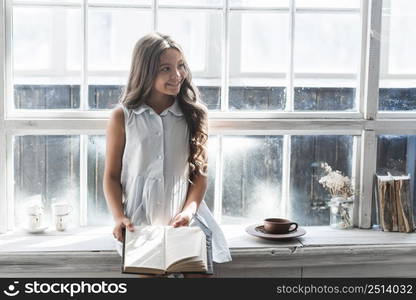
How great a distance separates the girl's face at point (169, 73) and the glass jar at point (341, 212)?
971mm

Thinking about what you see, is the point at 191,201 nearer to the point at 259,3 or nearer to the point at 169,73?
the point at 169,73

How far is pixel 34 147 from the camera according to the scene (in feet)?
9.29

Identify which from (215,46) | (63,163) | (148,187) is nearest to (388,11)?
(215,46)

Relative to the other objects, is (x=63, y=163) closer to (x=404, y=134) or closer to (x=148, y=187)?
(x=148, y=187)

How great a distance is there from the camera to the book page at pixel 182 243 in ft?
6.98

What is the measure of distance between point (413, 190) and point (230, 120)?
98 cm

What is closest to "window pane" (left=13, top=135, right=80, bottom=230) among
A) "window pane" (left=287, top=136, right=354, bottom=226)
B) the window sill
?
the window sill

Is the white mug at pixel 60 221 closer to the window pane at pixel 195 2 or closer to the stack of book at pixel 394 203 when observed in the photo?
the window pane at pixel 195 2

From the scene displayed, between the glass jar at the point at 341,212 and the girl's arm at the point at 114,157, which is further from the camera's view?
the glass jar at the point at 341,212

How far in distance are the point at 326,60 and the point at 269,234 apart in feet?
2.85

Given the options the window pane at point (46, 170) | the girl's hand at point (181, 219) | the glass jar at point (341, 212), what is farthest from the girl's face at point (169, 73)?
the glass jar at point (341, 212)

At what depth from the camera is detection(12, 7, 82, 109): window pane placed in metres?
2.80

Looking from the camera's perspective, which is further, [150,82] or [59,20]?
[59,20]

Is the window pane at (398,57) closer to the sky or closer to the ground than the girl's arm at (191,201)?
closer to the sky
